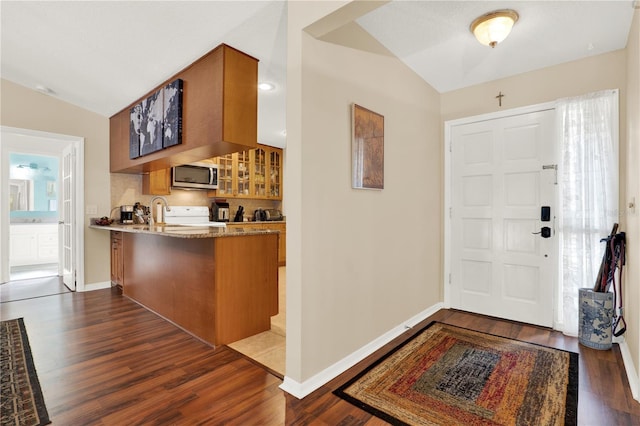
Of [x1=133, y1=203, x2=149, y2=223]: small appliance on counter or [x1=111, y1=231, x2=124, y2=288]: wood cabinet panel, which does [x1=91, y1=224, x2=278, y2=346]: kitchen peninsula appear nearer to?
[x1=111, y1=231, x2=124, y2=288]: wood cabinet panel

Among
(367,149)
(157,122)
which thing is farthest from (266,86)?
(367,149)

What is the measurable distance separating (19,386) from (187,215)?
11.6ft

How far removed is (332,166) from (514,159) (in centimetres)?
217

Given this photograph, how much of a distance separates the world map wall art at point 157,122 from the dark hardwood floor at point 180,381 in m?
1.85

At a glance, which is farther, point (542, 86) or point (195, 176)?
point (195, 176)

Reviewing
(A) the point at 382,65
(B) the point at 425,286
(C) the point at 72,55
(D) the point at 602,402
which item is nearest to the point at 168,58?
(C) the point at 72,55

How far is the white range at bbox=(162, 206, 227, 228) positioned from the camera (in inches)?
204

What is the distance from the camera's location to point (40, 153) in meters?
5.47

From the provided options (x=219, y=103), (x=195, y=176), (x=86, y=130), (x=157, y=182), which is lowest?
(x=157, y=182)

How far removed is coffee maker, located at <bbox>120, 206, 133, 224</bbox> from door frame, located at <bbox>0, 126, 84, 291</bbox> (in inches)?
18.6

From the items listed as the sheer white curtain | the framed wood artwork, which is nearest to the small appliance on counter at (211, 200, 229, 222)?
the framed wood artwork

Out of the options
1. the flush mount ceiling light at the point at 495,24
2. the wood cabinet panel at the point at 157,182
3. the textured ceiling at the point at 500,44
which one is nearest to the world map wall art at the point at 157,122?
the wood cabinet panel at the point at 157,182

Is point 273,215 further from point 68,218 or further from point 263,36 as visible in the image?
point 263,36

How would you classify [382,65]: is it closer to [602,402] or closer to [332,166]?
[332,166]
